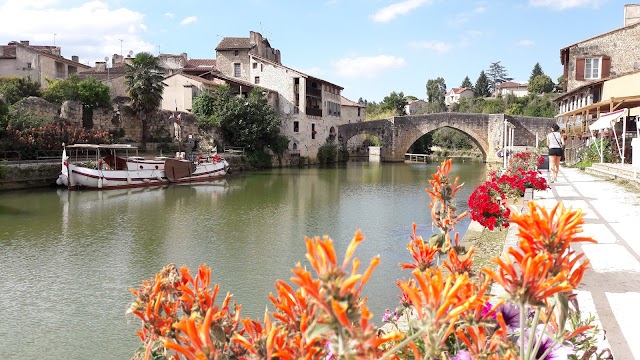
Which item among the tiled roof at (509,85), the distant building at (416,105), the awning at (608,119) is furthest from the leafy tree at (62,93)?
the tiled roof at (509,85)

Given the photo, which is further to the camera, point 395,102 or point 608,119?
point 395,102

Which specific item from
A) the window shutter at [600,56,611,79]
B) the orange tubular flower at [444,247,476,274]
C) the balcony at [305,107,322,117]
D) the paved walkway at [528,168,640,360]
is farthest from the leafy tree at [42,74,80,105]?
the orange tubular flower at [444,247,476,274]

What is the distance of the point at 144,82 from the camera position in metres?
33.0

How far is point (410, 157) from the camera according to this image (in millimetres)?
56219

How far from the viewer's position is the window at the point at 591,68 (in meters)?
35.2

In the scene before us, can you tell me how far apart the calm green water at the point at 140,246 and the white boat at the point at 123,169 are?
123 cm

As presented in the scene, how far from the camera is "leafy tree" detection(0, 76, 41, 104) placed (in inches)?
1236

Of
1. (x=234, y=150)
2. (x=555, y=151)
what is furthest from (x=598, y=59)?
(x=555, y=151)

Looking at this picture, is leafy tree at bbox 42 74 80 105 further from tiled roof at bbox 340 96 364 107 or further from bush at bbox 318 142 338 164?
tiled roof at bbox 340 96 364 107

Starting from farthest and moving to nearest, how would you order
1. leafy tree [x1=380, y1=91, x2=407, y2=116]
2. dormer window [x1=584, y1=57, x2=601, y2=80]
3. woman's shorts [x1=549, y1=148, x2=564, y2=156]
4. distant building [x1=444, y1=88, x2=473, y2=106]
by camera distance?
distant building [x1=444, y1=88, x2=473, y2=106], leafy tree [x1=380, y1=91, x2=407, y2=116], dormer window [x1=584, y1=57, x2=601, y2=80], woman's shorts [x1=549, y1=148, x2=564, y2=156]

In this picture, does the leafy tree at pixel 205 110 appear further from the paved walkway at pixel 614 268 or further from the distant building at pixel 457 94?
the distant building at pixel 457 94

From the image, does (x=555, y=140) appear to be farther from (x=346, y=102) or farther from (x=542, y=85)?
(x=542, y=85)

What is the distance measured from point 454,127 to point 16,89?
3595 centimetres

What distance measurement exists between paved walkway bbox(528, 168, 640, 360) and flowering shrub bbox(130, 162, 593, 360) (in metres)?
0.49
